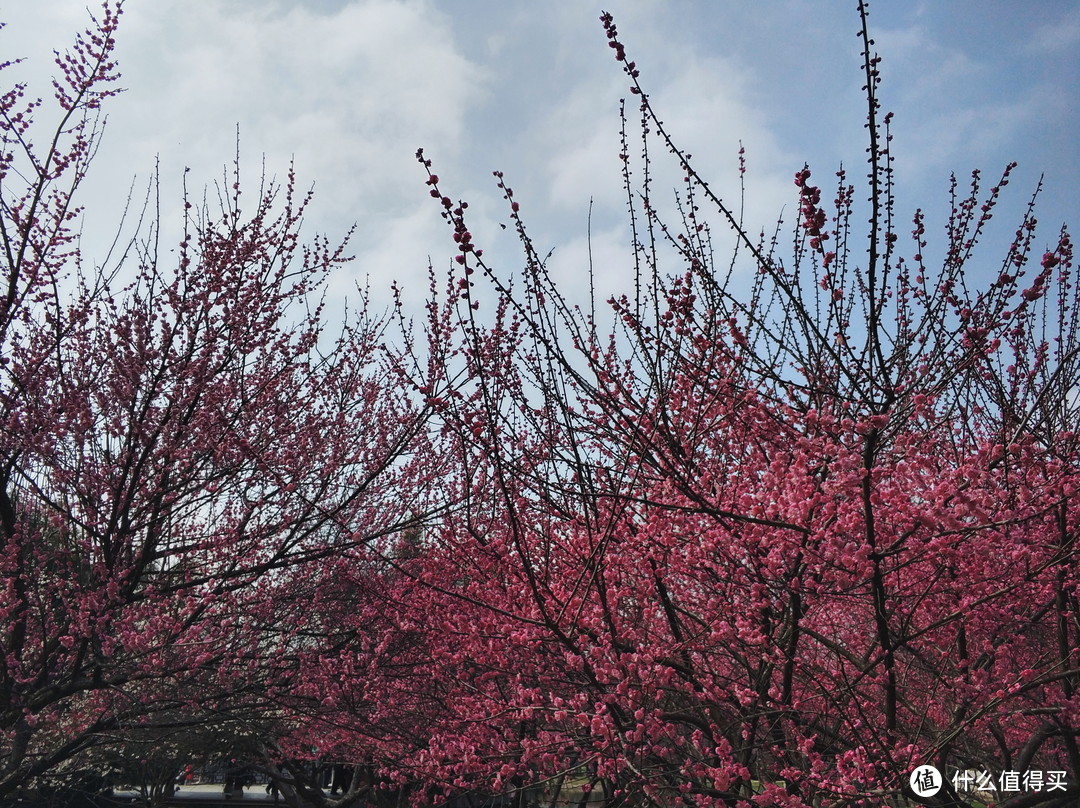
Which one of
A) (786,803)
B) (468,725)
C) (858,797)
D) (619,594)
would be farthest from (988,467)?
(468,725)

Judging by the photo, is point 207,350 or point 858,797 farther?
point 207,350

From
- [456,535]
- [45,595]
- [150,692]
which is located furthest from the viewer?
[456,535]

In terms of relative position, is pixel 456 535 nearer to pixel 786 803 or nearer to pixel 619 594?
pixel 619 594

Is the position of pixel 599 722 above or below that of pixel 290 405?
below

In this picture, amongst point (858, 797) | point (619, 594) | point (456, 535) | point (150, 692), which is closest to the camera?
point (858, 797)

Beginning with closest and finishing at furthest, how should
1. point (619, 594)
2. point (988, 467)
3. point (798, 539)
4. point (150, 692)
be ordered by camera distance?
point (988, 467) < point (798, 539) < point (619, 594) < point (150, 692)

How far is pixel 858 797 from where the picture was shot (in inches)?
117

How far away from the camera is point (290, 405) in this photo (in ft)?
21.5

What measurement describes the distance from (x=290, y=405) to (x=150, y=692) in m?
2.71

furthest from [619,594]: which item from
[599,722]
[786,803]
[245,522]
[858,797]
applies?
[245,522]

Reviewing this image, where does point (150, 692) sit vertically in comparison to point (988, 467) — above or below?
below

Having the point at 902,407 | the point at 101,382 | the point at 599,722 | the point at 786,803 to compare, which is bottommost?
the point at 786,803

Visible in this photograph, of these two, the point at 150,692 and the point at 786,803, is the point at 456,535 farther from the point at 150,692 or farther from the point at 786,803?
the point at 786,803

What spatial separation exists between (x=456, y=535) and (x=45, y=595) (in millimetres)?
3244
